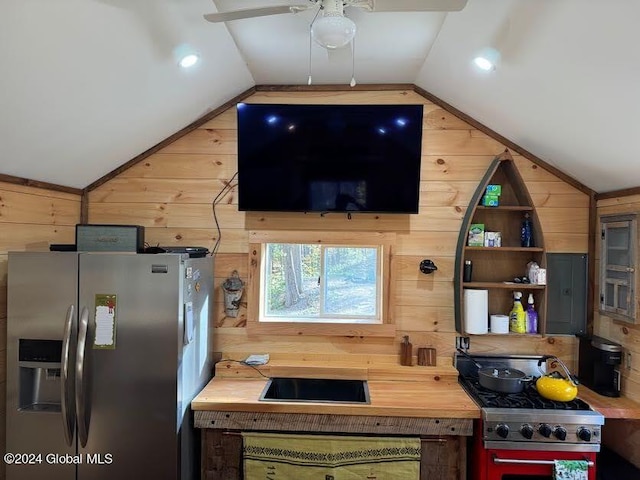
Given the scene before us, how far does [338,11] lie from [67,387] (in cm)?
206

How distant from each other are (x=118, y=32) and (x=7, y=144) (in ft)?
2.62

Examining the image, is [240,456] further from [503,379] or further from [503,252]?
[503,252]

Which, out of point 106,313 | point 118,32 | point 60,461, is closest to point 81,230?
point 106,313

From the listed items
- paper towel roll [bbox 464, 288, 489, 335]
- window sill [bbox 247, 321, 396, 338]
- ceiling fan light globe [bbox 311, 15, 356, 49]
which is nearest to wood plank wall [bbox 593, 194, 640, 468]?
paper towel roll [bbox 464, 288, 489, 335]

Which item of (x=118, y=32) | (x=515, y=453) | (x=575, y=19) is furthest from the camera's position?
(x=515, y=453)

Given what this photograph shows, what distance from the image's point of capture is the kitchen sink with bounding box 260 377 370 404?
8.13 ft

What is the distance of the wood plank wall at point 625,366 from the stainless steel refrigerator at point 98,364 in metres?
2.49

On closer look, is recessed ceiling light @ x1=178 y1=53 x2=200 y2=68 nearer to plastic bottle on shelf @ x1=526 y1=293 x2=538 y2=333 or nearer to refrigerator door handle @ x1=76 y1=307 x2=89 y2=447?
refrigerator door handle @ x1=76 y1=307 x2=89 y2=447

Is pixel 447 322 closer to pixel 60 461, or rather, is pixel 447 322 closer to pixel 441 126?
pixel 441 126

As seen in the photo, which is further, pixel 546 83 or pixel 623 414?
pixel 623 414

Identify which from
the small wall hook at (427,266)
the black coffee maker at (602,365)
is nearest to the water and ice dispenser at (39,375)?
the small wall hook at (427,266)

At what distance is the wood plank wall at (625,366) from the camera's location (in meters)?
2.16

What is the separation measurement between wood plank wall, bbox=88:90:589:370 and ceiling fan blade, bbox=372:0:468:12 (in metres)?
1.22

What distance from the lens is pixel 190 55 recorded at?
1.85m
